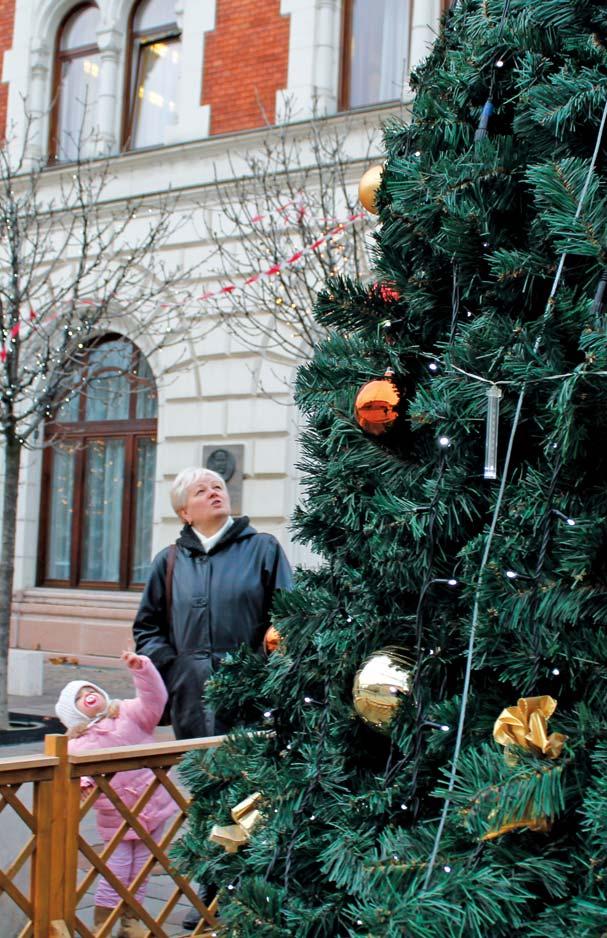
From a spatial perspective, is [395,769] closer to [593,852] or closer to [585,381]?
[593,852]

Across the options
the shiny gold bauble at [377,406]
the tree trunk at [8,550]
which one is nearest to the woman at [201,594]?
the shiny gold bauble at [377,406]

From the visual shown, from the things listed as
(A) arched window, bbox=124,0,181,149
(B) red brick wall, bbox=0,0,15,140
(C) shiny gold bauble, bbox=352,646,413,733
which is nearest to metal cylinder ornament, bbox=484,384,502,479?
(C) shiny gold bauble, bbox=352,646,413,733

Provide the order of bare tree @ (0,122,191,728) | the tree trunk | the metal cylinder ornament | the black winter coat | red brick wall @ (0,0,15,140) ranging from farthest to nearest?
red brick wall @ (0,0,15,140), bare tree @ (0,122,191,728), the tree trunk, the black winter coat, the metal cylinder ornament

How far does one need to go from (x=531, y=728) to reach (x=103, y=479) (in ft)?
43.9

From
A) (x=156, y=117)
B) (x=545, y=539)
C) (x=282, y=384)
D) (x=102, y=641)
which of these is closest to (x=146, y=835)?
(x=545, y=539)

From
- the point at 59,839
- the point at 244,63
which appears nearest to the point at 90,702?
the point at 59,839

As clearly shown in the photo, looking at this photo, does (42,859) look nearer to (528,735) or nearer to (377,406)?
(377,406)

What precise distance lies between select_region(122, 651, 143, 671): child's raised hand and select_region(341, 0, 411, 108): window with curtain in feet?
32.0

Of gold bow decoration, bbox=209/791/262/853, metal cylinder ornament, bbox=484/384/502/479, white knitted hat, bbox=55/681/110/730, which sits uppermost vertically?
metal cylinder ornament, bbox=484/384/502/479

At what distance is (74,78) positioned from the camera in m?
15.1

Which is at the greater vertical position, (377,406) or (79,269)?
(79,269)

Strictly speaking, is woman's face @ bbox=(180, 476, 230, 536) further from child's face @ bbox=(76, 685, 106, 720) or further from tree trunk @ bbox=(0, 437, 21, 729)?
tree trunk @ bbox=(0, 437, 21, 729)

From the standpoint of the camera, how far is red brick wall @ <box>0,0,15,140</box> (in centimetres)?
1516

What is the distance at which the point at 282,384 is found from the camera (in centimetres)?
1254
